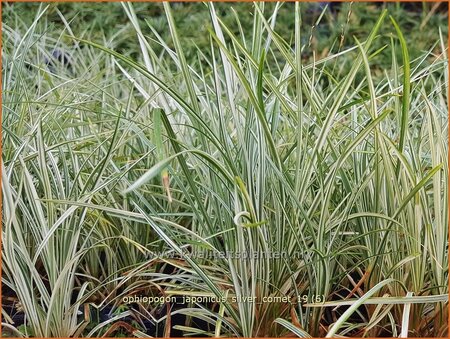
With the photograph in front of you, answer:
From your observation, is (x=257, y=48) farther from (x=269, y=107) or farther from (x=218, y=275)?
(x=218, y=275)

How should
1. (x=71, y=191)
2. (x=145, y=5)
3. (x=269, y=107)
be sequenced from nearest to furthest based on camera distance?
(x=71, y=191) < (x=269, y=107) < (x=145, y=5)

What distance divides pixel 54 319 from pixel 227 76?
0.67 meters

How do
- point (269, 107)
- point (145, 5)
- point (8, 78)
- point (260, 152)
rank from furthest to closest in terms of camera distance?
point (145, 5) → point (8, 78) → point (269, 107) → point (260, 152)

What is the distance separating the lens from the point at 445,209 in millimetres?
1392

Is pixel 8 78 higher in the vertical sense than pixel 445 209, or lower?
higher

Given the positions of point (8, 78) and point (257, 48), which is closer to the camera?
point (257, 48)

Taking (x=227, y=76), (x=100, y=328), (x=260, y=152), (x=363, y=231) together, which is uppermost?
(x=227, y=76)

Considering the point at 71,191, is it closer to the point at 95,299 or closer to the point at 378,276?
the point at 95,299

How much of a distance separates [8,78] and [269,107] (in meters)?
0.77

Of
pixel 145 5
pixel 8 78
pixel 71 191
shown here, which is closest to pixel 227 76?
pixel 71 191

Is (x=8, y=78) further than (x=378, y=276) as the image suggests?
Yes

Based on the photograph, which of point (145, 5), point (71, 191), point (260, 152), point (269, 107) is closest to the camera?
point (260, 152)

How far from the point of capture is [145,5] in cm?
388

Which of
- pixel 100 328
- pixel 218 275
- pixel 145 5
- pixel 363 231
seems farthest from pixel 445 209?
pixel 145 5
